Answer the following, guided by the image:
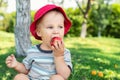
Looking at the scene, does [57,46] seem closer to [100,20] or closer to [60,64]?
[60,64]

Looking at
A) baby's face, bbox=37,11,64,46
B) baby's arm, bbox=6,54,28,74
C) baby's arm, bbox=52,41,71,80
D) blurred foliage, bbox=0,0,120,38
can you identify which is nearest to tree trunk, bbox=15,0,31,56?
baby's arm, bbox=6,54,28,74

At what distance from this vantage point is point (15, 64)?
4.01m

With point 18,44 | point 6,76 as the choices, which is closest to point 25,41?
point 18,44

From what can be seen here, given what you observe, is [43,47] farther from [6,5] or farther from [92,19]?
[6,5]

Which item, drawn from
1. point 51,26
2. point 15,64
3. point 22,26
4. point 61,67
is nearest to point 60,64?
point 61,67

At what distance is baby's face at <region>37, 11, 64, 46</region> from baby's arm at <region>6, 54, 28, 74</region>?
0.44 m

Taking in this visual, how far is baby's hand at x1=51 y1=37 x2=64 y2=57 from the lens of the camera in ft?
11.5

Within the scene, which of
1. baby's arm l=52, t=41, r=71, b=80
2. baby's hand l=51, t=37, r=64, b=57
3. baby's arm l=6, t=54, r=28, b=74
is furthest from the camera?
baby's arm l=6, t=54, r=28, b=74

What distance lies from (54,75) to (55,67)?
11cm

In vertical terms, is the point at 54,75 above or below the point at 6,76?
above

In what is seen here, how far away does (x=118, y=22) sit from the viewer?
26.1m

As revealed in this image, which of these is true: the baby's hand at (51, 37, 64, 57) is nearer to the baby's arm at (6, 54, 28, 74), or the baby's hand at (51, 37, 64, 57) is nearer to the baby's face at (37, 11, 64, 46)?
the baby's face at (37, 11, 64, 46)

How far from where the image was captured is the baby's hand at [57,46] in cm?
352

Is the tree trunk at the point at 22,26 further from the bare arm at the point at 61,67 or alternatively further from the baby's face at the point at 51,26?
the bare arm at the point at 61,67
